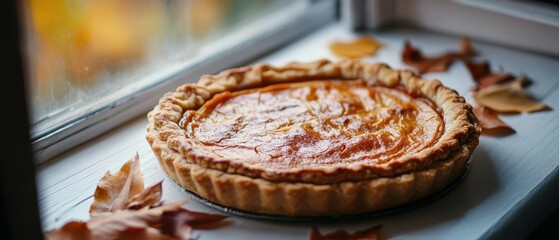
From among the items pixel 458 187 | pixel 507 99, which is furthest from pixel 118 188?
pixel 507 99

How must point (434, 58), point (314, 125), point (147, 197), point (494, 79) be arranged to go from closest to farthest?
1. point (147, 197)
2. point (314, 125)
3. point (494, 79)
4. point (434, 58)

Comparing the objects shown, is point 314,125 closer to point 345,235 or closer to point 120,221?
point 345,235

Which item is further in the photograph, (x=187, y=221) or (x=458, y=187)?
(x=458, y=187)

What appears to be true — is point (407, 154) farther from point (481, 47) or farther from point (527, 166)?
point (481, 47)

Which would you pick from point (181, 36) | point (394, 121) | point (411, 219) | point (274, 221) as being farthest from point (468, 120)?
point (181, 36)

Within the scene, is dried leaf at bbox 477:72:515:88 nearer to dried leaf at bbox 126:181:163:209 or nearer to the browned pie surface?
the browned pie surface
